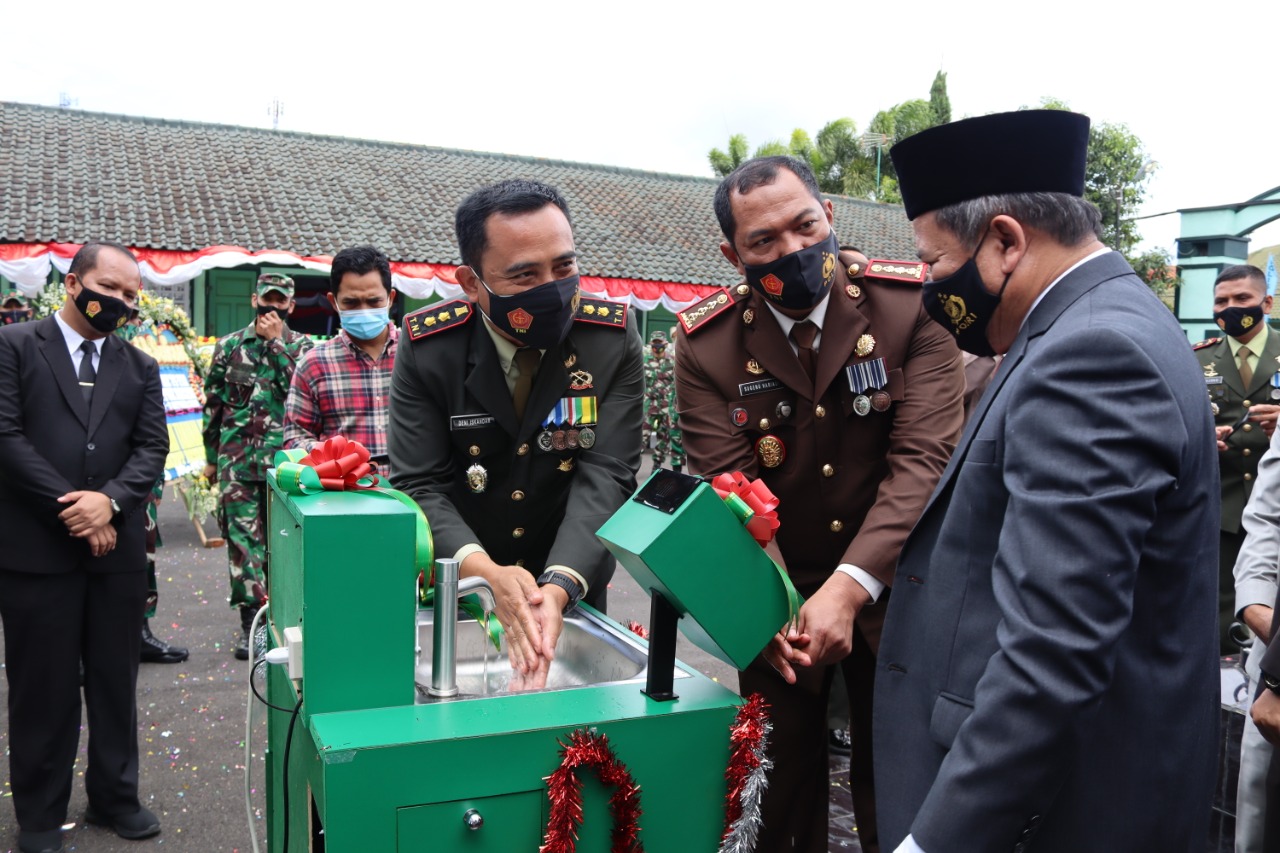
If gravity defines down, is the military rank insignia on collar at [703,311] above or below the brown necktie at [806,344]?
above

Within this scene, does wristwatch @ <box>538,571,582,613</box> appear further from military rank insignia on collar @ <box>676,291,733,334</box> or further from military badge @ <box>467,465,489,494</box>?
military rank insignia on collar @ <box>676,291,733,334</box>

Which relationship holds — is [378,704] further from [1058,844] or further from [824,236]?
[824,236]

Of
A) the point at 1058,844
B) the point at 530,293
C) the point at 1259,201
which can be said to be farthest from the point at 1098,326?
the point at 1259,201

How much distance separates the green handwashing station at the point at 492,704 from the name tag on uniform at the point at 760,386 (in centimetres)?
82

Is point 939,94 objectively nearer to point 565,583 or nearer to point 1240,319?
point 1240,319

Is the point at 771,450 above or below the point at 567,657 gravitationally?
above

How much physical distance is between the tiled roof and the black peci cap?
18.9 m

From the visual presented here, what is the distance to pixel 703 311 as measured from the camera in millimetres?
2602

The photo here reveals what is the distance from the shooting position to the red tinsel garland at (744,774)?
1654 millimetres

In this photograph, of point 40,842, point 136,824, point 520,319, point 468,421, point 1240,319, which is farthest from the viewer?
point 1240,319

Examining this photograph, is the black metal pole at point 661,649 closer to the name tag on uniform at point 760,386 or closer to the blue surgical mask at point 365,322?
the name tag on uniform at point 760,386

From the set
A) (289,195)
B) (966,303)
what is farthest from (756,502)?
(289,195)

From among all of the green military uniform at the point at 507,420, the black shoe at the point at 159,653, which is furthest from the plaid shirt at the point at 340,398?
the green military uniform at the point at 507,420

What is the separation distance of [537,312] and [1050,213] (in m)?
1.15
